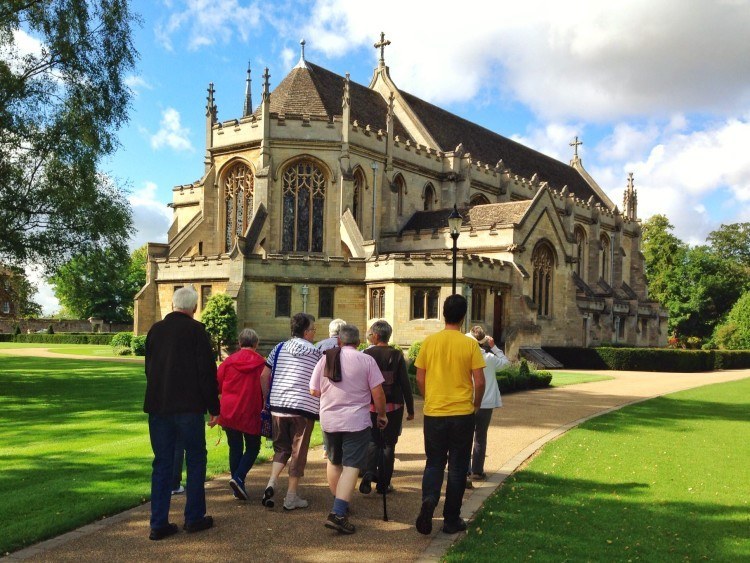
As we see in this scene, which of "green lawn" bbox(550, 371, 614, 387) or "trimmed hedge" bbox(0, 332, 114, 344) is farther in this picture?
"trimmed hedge" bbox(0, 332, 114, 344)

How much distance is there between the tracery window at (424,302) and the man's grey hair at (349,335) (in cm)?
2309

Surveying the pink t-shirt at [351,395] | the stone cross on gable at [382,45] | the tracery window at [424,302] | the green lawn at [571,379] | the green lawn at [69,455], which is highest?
the stone cross on gable at [382,45]

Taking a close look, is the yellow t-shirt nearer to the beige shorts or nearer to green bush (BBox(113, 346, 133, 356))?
the beige shorts

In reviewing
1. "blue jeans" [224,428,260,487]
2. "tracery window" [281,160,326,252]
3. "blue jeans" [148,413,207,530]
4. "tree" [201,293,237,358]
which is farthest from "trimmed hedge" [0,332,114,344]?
"blue jeans" [148,413,207,530]

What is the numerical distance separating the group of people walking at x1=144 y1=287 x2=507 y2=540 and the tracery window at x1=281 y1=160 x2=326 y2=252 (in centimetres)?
2758

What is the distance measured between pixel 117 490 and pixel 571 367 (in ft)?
96.3

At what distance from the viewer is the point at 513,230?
33656mm

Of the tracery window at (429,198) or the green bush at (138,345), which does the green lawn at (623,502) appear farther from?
the tracery window at (429,198)

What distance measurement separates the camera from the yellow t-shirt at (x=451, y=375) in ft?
21.8

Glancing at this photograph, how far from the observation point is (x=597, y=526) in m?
6.80

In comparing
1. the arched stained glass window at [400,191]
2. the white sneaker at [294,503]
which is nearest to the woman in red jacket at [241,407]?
the white sneaker at [294,503]

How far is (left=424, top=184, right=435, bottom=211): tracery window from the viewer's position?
137 ft

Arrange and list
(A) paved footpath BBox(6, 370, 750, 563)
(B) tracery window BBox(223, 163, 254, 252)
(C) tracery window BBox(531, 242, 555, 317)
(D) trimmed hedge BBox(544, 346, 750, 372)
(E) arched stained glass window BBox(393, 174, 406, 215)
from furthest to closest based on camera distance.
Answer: (E) arched stained glass window BBox(393, 174, 406, 215), (C) tracery window BBox(531, 242, 555, 317), (B) tracery window BBox(223, 163, 254, 252), (D) trimmed hedge BBox(544, 346, 750, 372), (A) paved footpath BBox(6, 370, 750, 563)

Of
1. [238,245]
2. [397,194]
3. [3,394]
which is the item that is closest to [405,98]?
[397,194]
